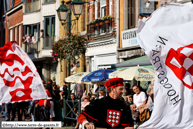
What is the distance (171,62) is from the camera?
5.81 metres

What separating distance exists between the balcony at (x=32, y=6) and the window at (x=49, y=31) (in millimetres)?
2454

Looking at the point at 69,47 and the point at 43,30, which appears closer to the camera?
the point at 69,47

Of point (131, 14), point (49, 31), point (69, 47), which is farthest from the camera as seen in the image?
point (49, 31)

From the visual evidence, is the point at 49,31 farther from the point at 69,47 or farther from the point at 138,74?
the point at 138,74

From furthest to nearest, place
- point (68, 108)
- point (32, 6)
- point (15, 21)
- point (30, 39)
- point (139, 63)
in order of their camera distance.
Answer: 1. point (15, 21)
2. point (32, 6)
3. point (30, 39)
4. point (68, 108)
5. point (139, 63)

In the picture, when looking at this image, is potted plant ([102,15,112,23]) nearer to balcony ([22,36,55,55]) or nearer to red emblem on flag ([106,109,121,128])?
balcony ([22,36,55,55])

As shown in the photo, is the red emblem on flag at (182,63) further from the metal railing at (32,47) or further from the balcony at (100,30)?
the metal railing at (32,47)

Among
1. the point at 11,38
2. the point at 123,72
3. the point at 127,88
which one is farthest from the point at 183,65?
the point at 11,38

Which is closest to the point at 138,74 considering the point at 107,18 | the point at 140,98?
the point at 140,98

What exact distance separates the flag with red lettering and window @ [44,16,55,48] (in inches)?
1030

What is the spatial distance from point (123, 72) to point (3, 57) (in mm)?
4785

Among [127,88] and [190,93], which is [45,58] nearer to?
[127,88]

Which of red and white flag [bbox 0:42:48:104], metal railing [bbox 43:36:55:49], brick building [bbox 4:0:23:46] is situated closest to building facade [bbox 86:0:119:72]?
metal railing [bbox 43:36:55:49]

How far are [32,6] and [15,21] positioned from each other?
479cm
